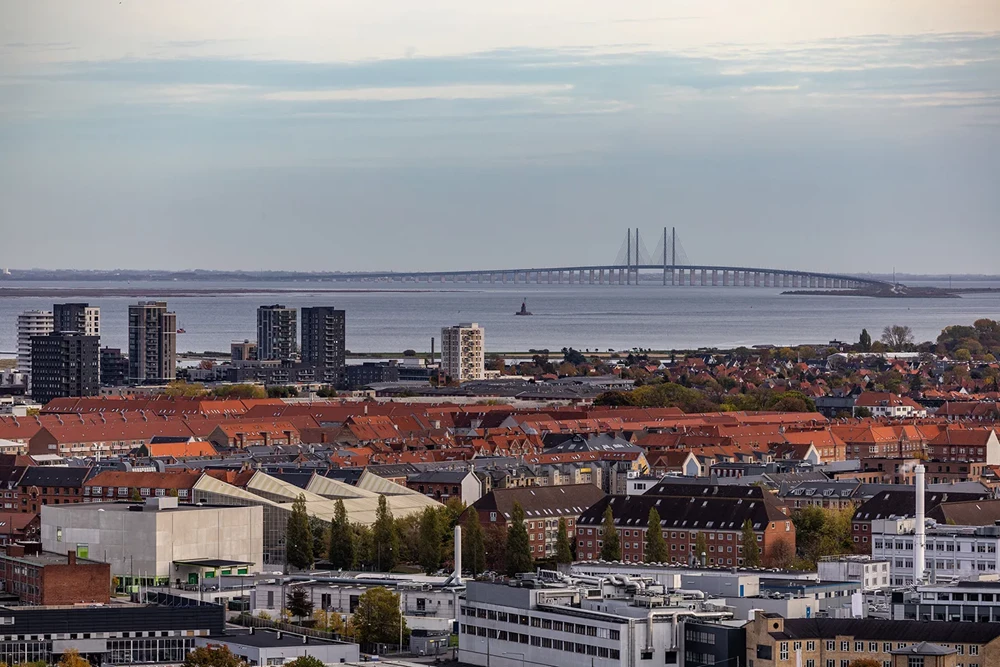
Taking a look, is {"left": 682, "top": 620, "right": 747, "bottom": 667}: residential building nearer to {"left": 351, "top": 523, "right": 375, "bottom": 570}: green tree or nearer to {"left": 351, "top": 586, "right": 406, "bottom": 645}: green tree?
{"left": 351, "top": 586, "right": 406, "bottom": 645}: green tree

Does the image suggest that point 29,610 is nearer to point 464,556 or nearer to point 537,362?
point 464,556

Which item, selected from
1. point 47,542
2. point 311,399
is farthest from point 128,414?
point 47,542

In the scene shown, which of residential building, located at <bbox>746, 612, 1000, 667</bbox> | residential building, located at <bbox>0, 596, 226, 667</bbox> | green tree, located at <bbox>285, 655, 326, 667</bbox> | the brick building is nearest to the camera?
green tree, located at <bbox>285, 655, 326, 667</bbox>

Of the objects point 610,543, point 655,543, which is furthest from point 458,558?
point 610,543

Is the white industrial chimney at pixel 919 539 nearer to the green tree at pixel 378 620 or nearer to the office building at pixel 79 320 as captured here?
the green tree at pixel 378 620

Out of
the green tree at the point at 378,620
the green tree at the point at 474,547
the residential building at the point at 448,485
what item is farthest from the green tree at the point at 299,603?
the residential building at the point at 448,485

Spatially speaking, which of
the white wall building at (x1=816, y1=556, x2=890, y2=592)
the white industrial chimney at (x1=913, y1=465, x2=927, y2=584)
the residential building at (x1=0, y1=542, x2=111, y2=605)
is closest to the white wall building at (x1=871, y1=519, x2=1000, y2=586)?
the white industrial chimney at (x1=913, y1=465, x2=927, y2=584)
